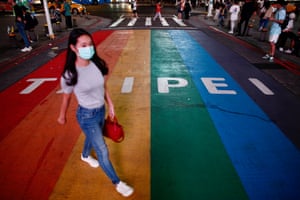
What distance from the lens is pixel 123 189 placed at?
311cm

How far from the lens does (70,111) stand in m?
5.44

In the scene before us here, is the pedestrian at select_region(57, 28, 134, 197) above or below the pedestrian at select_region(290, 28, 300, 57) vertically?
above

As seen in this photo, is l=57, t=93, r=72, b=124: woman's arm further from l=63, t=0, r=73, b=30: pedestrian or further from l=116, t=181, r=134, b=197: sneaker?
l=63, t=0, r=73, b=30: pedestrian

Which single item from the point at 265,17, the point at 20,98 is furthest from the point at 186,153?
the point at 265,17

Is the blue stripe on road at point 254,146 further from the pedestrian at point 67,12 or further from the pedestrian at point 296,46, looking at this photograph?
the pedestrian at point 67,12

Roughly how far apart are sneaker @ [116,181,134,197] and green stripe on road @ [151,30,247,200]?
34 centimetres

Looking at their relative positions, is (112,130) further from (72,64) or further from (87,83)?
(72,64)

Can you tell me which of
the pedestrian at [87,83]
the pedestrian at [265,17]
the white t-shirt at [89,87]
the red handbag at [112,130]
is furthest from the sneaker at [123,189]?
the pedestrian at [265,17]

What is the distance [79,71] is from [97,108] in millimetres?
499

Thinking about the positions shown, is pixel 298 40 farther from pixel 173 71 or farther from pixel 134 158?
pixel 134 158

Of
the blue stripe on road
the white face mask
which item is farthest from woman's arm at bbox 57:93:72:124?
the blue stripe on road

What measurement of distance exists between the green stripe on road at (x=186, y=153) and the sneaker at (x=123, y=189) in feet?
1.10

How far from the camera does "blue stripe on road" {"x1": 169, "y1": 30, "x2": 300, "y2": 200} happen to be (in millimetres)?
3303

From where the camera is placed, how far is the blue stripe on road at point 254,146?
3303 millimetres
